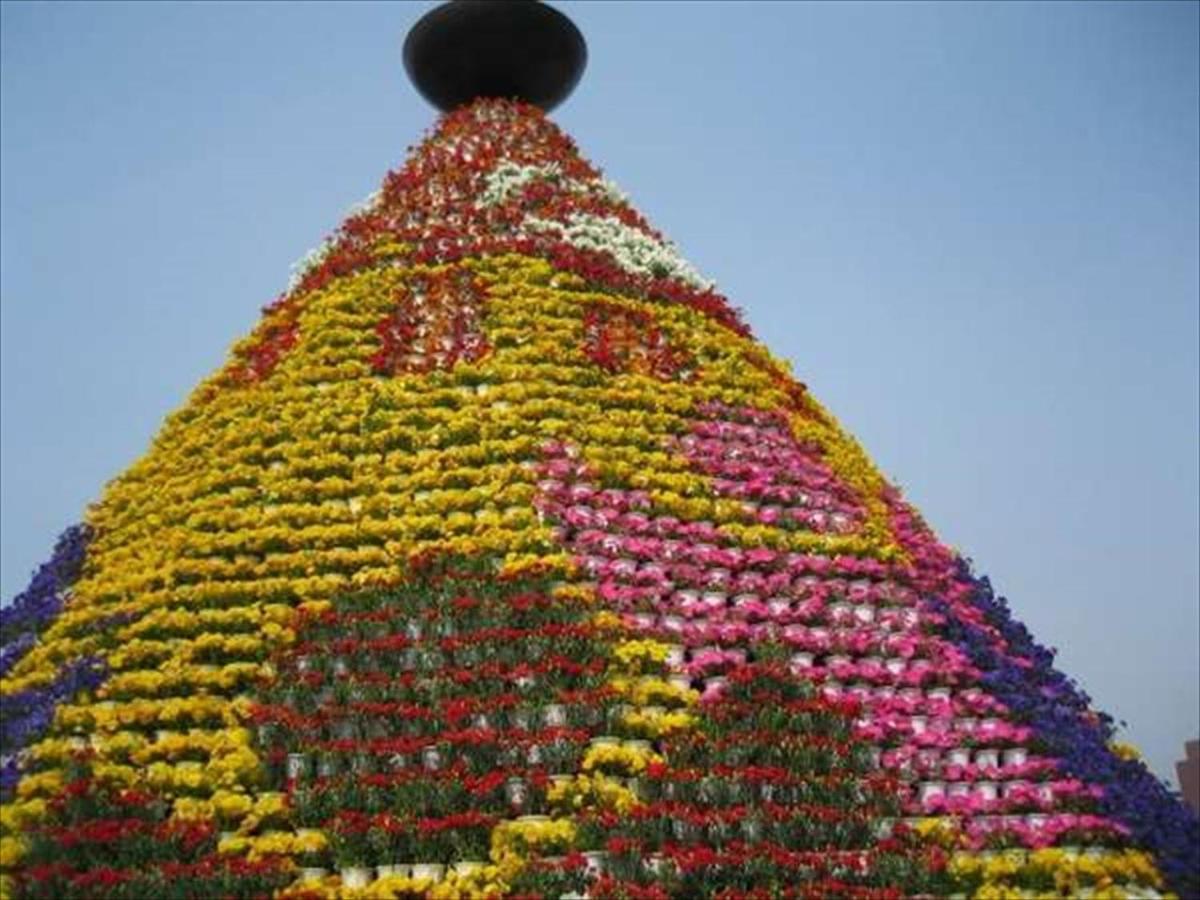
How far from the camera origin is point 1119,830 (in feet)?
32.2

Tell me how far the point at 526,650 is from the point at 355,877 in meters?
2.31

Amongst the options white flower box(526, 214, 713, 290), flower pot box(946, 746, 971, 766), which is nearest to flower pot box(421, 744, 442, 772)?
flower pot box(946, 746, 971, 766)

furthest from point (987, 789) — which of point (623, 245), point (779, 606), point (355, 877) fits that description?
point (623, 245)

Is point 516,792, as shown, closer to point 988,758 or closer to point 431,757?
point 431,757

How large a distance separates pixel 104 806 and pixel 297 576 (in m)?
2.77

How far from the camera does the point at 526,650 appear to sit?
33.4 feet

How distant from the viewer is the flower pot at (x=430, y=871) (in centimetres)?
850

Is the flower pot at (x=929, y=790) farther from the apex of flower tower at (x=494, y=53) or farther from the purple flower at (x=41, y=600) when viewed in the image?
the apex of flower tower at (x=494, y=53)

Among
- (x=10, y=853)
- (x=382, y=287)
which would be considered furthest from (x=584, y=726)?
(x=382, y=287)

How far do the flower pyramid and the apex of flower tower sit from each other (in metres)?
5.38

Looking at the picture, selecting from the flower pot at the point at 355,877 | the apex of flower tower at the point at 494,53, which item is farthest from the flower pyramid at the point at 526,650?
the apex of flower tower at the point at 494,53

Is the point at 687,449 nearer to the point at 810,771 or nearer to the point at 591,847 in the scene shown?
the point at 810,771

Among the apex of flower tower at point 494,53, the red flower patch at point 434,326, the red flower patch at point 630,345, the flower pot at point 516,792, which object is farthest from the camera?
the apex of flower tower at point 494,53

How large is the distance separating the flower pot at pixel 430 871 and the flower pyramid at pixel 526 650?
2 centimetres
